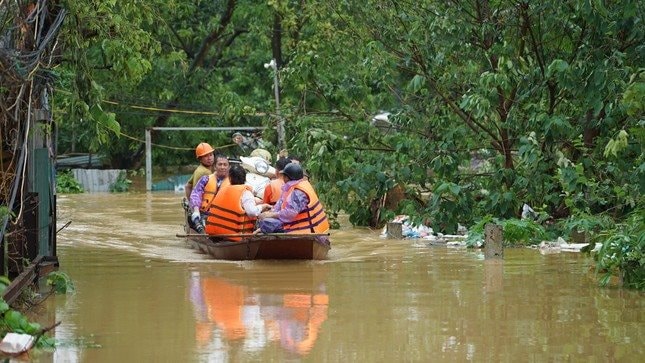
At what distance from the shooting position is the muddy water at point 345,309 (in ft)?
34.6

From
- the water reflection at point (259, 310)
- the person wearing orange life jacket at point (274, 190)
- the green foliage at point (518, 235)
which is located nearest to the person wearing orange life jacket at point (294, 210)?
the water reflection at point (259, 310)

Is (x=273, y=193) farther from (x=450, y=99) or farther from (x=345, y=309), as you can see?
(x=345, y=309)

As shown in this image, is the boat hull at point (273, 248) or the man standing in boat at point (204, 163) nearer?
the boat hull at point (273, 248)

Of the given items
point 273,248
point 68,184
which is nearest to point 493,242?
point 273,248

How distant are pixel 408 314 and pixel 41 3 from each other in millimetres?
4541

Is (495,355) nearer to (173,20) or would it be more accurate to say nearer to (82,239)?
(82,239)

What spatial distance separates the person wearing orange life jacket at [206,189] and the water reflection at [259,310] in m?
2.69

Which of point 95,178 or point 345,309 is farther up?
point 95,178

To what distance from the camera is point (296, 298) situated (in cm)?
1377

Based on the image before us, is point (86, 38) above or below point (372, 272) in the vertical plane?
above

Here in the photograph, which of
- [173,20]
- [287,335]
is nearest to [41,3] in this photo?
[287,335]

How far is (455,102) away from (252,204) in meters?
5.33

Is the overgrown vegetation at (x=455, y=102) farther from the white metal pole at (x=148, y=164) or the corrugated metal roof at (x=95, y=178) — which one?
the corrugated metal roof at (x=95, y=178)

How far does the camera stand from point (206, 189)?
1898cm
